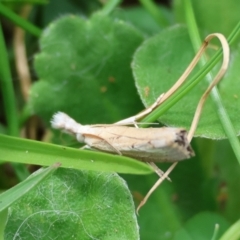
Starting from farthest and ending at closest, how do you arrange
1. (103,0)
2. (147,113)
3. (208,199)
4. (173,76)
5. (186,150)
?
1. (103,0)
2. (208,199)
3. (173,76)
4. (147,113)
5. (186,150)

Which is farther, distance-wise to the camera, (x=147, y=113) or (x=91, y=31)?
(x=91, y=31)

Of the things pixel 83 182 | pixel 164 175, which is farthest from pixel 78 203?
pixel 164 175

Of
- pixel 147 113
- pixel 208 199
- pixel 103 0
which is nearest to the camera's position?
pixel 147 113

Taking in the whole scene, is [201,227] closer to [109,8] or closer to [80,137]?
[80,137]

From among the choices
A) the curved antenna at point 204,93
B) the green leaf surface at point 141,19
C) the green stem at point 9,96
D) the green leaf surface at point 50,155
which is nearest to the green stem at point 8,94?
the green stem at point 9,96

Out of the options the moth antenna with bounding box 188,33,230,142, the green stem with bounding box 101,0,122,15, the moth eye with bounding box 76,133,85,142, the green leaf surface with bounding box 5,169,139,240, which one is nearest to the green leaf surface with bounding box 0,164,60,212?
the green leaf surface with bounding box 5,169,139,240

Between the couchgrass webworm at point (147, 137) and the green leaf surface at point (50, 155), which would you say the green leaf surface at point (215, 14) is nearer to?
the couchgrass webworm at point (147, 137)

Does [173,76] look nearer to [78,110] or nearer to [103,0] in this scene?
[78,110]
